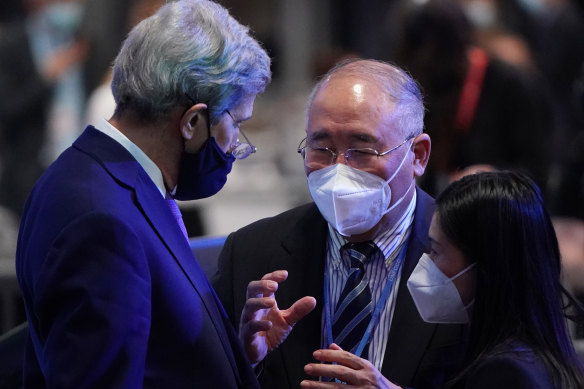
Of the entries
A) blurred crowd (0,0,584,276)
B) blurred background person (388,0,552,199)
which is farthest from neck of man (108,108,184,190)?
blurred background person (388,0,552,199)

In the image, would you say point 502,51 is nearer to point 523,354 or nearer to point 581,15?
point 581,15

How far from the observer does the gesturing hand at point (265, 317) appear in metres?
Answer: 2.77

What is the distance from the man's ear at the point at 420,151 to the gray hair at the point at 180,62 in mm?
776

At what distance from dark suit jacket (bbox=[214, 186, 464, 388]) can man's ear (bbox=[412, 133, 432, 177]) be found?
9 cm

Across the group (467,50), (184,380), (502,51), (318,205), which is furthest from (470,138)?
(184,380)

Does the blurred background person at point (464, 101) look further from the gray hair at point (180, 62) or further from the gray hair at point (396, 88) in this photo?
the gray hair at point (180, 62)

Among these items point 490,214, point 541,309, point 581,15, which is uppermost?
point 490,214

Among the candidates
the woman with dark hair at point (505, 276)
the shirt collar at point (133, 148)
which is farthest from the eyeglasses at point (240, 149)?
the woman with dark hair at point (505, 276)

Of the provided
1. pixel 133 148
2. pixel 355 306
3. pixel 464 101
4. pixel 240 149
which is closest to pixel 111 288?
pixel 133 148

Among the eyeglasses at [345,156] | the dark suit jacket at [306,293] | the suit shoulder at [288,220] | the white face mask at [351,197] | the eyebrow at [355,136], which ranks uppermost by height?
the eyebrow at [355,136]

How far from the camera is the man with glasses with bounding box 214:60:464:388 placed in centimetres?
292

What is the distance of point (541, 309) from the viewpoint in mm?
2670

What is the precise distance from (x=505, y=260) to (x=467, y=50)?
2.56 meters

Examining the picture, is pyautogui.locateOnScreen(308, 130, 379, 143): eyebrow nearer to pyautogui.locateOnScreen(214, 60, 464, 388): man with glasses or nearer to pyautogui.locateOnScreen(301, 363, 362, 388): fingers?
pyautogui.locateOnScreen(214, 60, 464, 388): man with glasses
